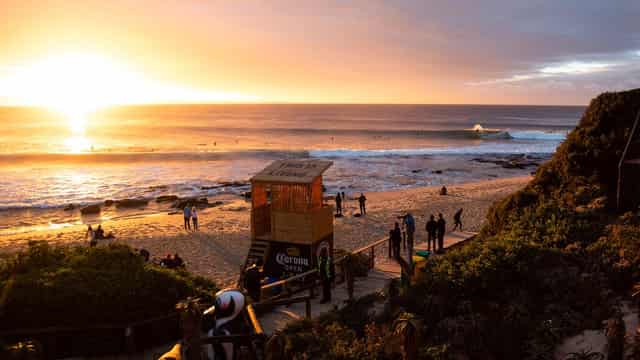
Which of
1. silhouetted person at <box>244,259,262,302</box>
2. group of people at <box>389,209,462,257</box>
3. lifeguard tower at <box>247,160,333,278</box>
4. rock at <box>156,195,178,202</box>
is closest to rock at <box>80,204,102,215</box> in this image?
rock at <box>156,195,178,202</box>

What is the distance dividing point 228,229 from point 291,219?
11492 millimetres

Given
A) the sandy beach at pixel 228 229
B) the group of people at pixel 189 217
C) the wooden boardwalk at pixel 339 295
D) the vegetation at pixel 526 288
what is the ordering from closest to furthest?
the vegetation at pixel 526 288, the wooden boardwalk at pixel 339 295, the sandy beach at pixel 228 229, the group of people at pixel 189 217

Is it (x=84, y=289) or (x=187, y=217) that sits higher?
(x=84, y=289)

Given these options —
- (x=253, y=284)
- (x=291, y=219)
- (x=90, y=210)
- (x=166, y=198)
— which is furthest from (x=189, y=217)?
(x=253, y=284)

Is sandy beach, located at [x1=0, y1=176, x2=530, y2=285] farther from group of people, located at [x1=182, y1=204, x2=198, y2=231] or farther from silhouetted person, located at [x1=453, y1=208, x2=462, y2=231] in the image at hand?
silhouetted person, located at [x1=453, y1=208, x2=462, y2=231]

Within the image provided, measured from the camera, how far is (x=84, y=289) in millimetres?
7910

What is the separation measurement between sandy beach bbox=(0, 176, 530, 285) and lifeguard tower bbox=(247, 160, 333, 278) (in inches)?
108

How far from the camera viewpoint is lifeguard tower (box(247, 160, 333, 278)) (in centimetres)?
1175

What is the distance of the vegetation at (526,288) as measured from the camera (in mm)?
5543

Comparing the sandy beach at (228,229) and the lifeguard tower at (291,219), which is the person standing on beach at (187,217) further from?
the lifeguard tower at (291,219)

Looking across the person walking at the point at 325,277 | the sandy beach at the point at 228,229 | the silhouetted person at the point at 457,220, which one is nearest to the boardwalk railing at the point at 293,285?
the person walking at the point at 325,277

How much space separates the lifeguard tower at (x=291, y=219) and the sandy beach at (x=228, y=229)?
2.74 m

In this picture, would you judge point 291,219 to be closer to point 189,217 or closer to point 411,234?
point 411,234

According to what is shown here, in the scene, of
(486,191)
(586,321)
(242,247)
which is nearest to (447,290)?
(586,321)
